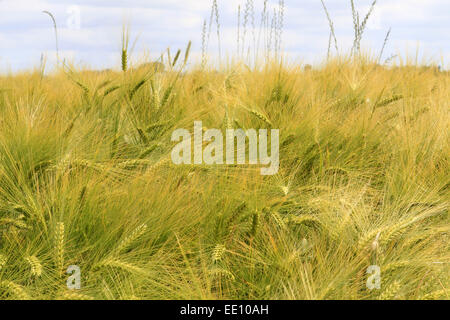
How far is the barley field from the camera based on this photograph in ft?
3.83

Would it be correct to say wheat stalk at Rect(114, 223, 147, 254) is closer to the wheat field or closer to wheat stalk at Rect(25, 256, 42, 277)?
the wheat field

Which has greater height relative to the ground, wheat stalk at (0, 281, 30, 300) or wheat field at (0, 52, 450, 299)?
wheat field at (0, 52, 450, 299)

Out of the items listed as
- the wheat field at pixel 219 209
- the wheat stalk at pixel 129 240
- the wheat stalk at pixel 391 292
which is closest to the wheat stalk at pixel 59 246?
the wheat field at pixel 219 209

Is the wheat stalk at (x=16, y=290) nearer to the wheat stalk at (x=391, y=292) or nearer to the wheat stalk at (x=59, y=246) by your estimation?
the wheat stalk at (x=59, y=246)

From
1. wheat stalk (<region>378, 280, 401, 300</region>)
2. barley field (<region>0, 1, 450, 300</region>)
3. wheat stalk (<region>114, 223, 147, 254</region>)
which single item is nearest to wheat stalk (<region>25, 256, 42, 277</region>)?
barley field (<region>0, 1, 450, 300</region>)

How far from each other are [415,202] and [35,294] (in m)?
1.08

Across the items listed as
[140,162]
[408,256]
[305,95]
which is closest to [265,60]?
A: [305,95]

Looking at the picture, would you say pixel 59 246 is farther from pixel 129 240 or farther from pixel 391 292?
pixel 391 292

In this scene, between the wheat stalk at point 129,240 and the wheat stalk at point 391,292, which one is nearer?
the wheat stalk at point 391,292

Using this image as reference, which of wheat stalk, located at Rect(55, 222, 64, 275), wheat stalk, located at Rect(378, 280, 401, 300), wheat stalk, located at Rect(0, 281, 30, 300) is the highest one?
wheat stalk, located at Rect(55, 222, 64, 275)

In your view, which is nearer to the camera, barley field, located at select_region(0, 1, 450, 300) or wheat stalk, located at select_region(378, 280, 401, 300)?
wheat stalk, located at select_region(378, 280, 401, 300)

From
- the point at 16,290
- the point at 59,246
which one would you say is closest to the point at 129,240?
the point at 59,246

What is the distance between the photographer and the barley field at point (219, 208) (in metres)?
1.17

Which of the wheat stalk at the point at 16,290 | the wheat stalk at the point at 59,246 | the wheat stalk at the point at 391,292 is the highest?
the wheat stalk at the point at 59,246
